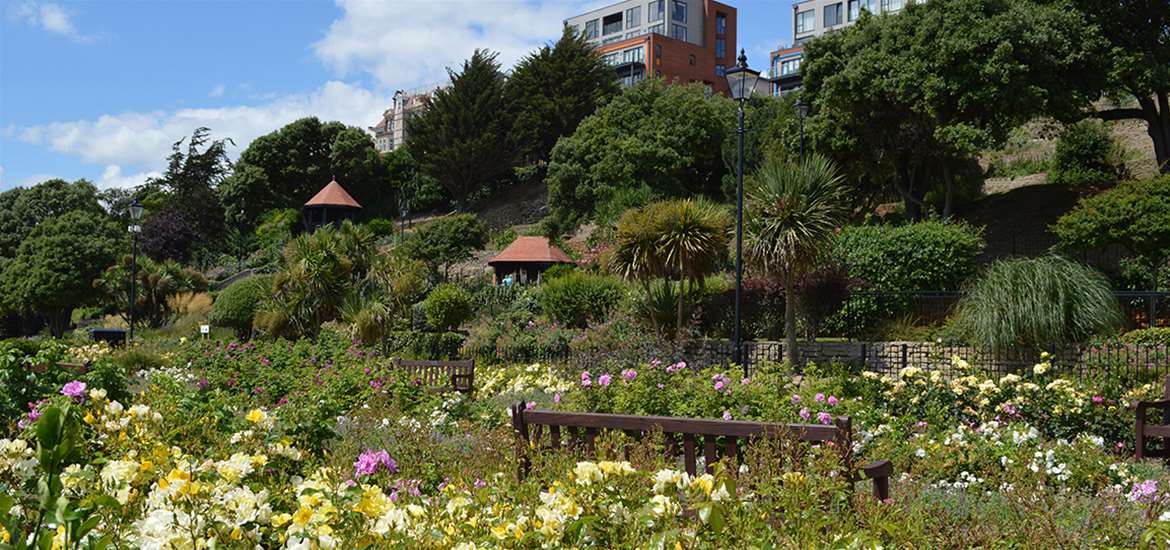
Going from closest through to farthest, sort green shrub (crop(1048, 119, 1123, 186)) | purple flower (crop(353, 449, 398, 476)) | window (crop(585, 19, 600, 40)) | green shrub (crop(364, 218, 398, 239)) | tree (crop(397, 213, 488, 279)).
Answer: purple flower (crop(353, 449, 398, 476)) → green shrub (crop(1048, 119, 1123, 186)) → tree (crop(397, 213, 488, 279)) → green shrub (crop(364, 218, 398, 239)) → window (crop(585, 19, 600, 40))

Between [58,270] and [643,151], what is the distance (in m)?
25.0

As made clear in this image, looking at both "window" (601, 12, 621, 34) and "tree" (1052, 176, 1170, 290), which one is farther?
"window" (601, 12, 621, 34)

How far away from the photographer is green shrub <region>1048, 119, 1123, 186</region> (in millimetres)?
27659

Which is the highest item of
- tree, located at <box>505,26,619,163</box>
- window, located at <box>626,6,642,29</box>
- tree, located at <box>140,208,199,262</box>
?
window, located at <box>626,6,642,29</box>

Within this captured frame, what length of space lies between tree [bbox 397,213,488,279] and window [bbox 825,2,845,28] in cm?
4206

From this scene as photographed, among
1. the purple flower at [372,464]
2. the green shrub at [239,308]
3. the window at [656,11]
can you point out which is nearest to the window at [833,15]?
the window at [656,11]

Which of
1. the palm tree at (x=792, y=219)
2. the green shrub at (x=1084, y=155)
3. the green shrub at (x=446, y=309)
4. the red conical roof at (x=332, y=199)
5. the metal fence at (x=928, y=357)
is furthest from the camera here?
the red conical roof at (x=332, y=199)

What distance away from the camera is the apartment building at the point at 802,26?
2598 inches

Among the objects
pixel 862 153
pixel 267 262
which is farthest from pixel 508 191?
pixel 862 153

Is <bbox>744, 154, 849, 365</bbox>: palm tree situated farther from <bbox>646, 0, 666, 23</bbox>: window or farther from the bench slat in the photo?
<bbox>646, 0, 666, 23</bbox>: window

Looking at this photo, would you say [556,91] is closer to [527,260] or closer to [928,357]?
[527,260]

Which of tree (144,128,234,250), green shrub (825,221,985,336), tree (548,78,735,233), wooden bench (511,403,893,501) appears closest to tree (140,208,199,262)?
tree (144,128,234,250)

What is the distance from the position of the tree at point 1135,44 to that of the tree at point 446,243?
2178cm

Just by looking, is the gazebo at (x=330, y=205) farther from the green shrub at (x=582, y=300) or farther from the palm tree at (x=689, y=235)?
the palm tree at (x=689, y=235)
